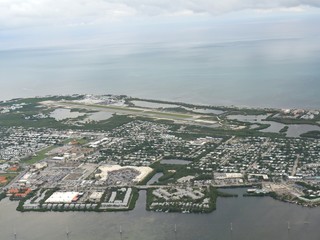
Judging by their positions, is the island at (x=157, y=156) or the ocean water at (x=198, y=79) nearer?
the island at (x=157, y=156)

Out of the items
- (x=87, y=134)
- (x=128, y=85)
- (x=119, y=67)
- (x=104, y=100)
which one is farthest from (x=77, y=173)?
(x=119, y=67)

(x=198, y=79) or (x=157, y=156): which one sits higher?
(x=157, y=156)

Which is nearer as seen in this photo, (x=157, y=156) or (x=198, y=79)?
(x=157, y=156)

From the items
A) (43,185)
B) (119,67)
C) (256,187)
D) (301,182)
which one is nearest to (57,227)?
(43,185)

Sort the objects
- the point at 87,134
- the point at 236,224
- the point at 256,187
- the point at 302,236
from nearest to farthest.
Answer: the point at 302,236, the point at 236,224, the point at 256,187, the point at 87,134

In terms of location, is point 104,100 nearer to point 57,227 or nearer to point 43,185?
point 43,185

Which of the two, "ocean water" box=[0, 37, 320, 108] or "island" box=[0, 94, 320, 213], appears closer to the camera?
"island" box=[0, 94, 320, 213]

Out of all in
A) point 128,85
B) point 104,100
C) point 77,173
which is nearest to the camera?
point 77,173

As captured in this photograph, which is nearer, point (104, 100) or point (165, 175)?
point (165, 175)
